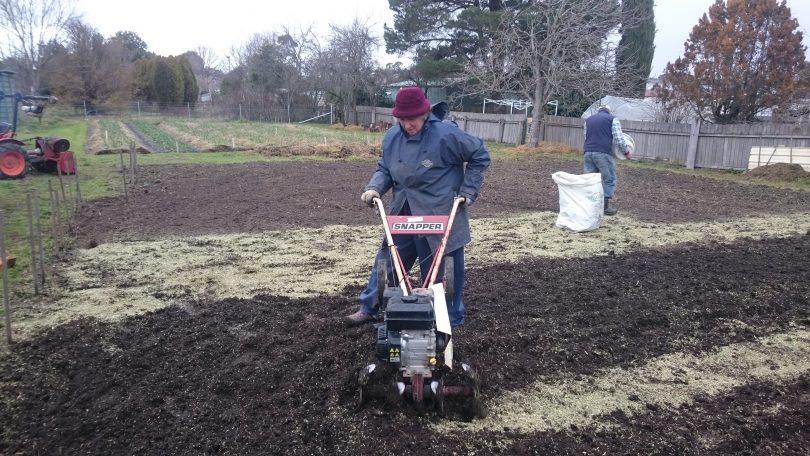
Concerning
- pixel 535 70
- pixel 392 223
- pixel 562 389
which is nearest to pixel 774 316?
pixel 562 389

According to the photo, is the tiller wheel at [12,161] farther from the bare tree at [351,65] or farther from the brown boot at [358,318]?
the bare tree at [351,65]

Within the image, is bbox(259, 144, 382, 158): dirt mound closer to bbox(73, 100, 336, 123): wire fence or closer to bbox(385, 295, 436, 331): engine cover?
bbox(385, 295, 436, 331): engine cover

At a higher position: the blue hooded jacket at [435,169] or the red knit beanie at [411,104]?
the red knit beanie at [411,104]

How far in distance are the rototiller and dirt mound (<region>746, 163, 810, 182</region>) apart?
14698 mm

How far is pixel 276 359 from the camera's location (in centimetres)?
425

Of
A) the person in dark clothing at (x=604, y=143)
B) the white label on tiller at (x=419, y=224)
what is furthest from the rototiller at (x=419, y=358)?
the person in dark clothing at (x=604, y=143)

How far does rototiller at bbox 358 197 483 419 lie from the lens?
3328 millimetres

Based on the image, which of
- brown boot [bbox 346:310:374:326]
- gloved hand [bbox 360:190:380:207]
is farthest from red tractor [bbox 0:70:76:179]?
gloved hand [bbox 360:190:380:207]

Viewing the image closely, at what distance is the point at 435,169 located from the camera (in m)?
4.46

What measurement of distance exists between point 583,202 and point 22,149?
1222 centimetres

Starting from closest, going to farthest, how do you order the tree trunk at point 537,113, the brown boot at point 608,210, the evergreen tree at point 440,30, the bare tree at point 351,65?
the brown boot at point 608,210
the tree trunk at point 537,113
the evergreen tree at point 440,30
the bare tree at point 351,65

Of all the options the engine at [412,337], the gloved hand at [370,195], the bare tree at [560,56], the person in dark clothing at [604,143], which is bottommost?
the engine at [412,337]

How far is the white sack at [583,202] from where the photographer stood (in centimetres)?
866

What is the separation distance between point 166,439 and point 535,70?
72.5 ft
